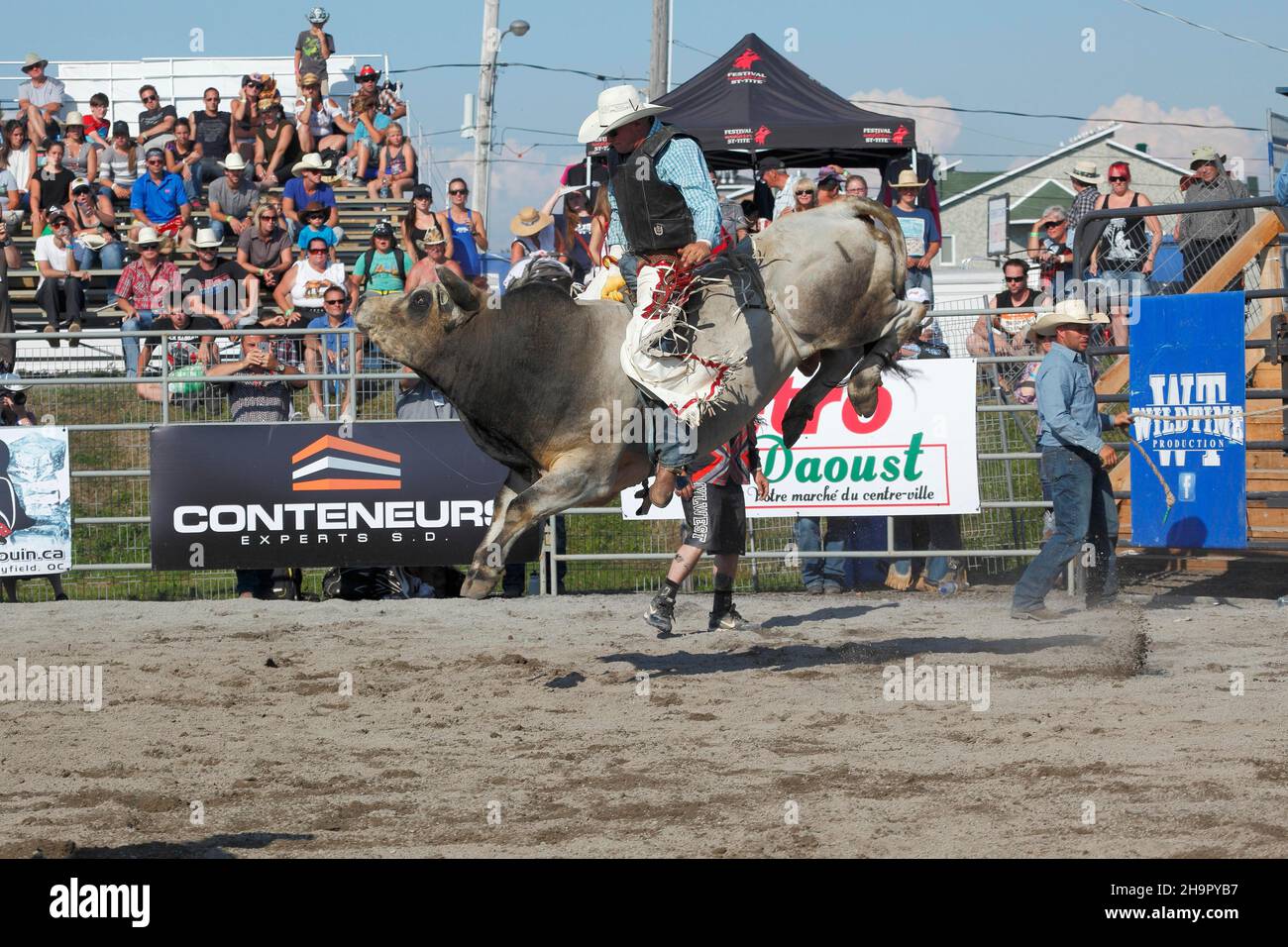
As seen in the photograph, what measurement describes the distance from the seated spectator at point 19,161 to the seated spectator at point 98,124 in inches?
33.2

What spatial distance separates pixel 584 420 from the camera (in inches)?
302

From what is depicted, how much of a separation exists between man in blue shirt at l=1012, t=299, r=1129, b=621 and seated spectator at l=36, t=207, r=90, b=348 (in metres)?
10.9

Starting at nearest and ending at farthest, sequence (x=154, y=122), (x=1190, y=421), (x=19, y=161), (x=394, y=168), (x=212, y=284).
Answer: (x=1190, y=421)
(x=212, y=284)
(x=394, y=168)
(x=19, y=161)
(x=154, y=122)

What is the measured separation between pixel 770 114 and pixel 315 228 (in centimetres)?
519

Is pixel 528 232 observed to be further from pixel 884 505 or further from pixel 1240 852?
pixel 1240 852

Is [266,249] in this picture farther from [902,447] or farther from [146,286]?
[902,447]

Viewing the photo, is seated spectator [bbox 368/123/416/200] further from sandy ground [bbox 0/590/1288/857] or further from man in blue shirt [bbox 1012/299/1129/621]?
man in blue shirt [bbox 1012/299/1129/621]

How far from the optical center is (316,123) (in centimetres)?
2023

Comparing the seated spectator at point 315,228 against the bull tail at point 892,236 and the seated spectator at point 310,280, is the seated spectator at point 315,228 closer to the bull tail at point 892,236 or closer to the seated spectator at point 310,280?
the seated spectator at point 310,280

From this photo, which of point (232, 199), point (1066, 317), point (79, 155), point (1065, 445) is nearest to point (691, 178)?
point (1066, 317)

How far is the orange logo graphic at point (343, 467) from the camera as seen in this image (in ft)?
40.0
